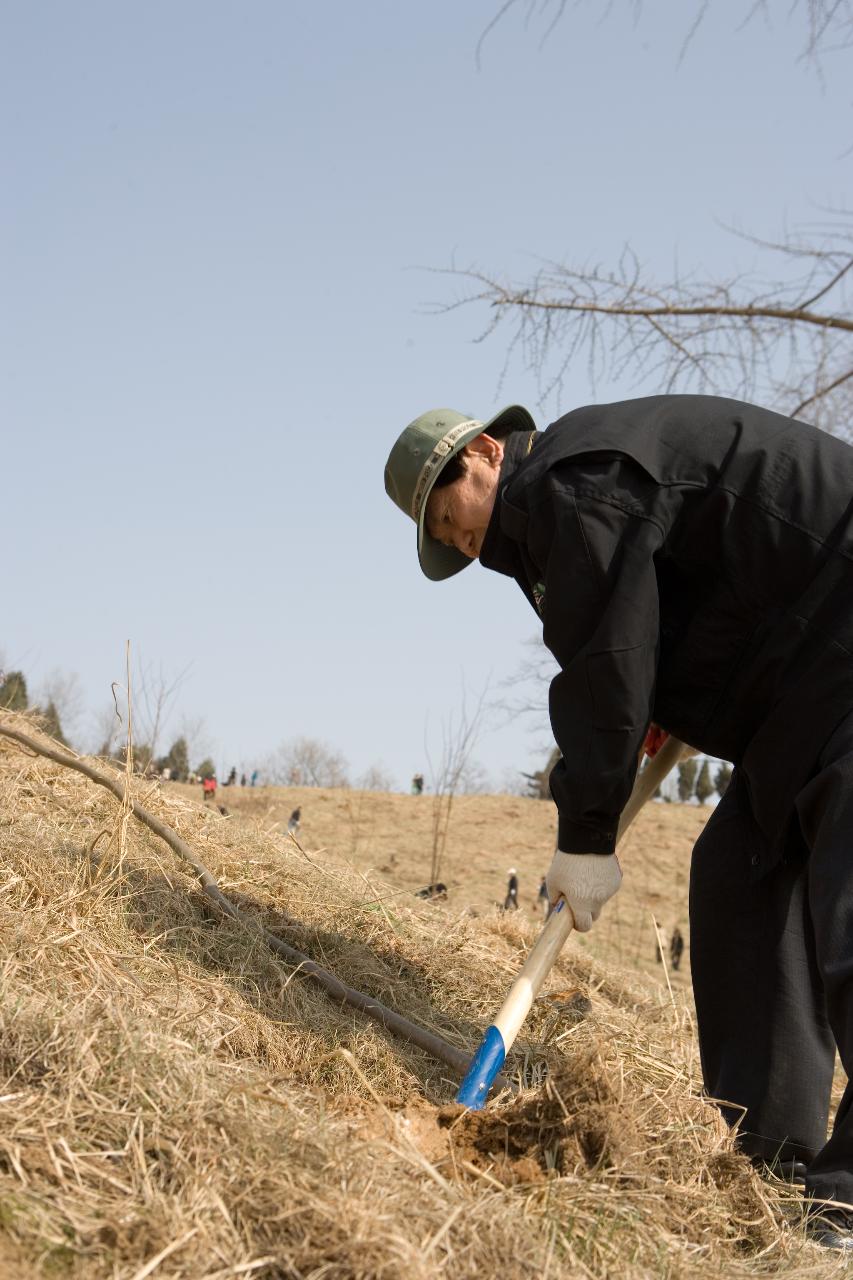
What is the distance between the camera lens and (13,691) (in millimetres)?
6289

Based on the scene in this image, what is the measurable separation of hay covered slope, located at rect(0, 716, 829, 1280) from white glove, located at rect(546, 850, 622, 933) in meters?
0.37

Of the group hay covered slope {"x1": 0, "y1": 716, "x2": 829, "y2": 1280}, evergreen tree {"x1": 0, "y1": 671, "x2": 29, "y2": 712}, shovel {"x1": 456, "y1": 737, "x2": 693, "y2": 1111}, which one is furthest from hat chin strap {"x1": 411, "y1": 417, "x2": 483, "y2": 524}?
evergreen tree {"x1": 0, "y1": 671, "x2": 29, "y2": 712}

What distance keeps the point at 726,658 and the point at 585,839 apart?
0.60m

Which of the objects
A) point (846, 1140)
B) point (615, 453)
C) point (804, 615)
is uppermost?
point (615, 453)

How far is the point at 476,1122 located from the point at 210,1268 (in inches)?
33.8

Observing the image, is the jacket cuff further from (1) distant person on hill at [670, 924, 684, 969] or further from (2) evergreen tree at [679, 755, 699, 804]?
(2) evergreen tree at [679, 755, 699, 804]

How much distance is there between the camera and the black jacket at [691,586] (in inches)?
110

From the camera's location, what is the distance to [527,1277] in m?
1.85

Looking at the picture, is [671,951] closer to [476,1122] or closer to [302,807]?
[302,807]

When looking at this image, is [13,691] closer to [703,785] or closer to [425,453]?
[425,453]

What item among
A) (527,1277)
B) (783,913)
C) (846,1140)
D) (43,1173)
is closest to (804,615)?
(783,913)

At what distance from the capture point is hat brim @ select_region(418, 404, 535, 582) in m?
3.19

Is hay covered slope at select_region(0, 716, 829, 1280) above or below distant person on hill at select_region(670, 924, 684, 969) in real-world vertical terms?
below

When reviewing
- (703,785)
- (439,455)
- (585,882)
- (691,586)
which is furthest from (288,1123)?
(703,785)
